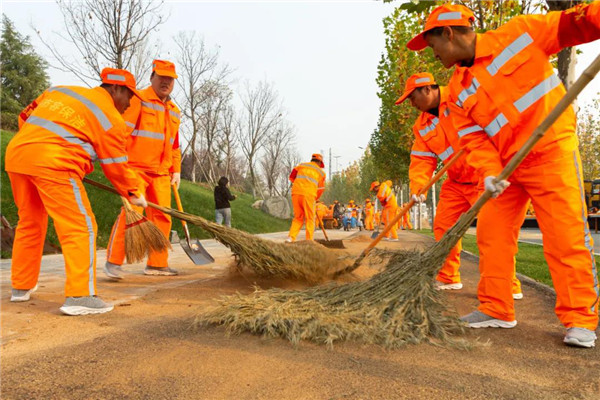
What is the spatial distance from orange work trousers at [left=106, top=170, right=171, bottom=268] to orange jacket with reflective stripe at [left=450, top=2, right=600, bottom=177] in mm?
3326

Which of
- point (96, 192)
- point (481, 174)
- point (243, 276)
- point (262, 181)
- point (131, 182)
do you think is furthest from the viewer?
point (262, 181)

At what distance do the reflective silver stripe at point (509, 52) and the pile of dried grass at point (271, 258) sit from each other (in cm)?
222

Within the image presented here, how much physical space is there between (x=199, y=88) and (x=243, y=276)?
57.6ft

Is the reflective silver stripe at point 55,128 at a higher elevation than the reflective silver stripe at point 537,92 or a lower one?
lower

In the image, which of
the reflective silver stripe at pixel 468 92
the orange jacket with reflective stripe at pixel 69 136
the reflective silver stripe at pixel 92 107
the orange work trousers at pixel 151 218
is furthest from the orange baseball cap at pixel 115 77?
the reflective silver stripe at pixel 468 92

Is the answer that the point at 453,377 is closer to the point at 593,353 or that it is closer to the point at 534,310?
the point at 593,353

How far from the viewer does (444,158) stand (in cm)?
425

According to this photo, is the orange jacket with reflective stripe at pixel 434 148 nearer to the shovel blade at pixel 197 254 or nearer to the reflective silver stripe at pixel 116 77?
the shovel blade at pixel 197 254

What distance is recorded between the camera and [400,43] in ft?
40.1

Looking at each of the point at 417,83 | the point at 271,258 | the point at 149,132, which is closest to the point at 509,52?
the point at 417,83

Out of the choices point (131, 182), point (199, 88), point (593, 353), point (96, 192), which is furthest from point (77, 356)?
point (199, 88)

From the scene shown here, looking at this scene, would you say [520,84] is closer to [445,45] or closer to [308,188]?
[445,45]

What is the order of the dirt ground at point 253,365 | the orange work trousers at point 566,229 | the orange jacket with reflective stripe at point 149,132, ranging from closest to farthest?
the dirt ground at point 253,365, the orange work trousers at point 566,229, the orange jacket with reflective stripe at point 149,132

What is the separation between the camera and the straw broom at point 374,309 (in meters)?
2.28
